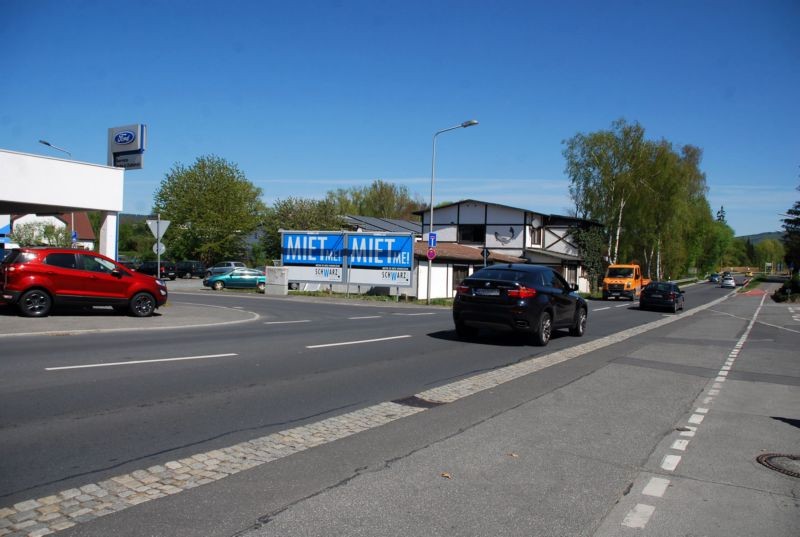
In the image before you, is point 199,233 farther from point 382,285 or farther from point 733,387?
point 733,387

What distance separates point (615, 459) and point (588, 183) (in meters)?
52.4

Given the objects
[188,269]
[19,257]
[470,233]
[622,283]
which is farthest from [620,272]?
[188,269]

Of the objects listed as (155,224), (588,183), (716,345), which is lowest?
(716,345)

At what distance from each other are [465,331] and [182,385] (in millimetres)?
7538

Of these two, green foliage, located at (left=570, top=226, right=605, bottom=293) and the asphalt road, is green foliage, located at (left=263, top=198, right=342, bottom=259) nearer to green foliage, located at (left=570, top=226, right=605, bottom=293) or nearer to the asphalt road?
green foliage, located at (left=570, top=226, right=605, bottom=293)

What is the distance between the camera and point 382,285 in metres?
32.5

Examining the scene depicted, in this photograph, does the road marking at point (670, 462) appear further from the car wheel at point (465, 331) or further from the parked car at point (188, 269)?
the parked car at point (188, 269)

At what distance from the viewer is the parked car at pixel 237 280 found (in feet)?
127

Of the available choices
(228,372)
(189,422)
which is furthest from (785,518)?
(228,372)

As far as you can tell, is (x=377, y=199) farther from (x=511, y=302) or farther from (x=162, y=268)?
(x=511, y=302)

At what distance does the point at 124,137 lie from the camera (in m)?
26.8

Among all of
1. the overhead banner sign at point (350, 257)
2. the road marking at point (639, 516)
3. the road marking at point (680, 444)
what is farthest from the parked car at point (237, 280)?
the road marking at point (639, 516)

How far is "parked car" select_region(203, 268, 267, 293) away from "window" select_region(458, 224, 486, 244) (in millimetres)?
20470

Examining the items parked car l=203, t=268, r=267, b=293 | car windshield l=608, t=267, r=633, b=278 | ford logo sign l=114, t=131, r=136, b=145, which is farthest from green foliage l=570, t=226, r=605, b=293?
ford logo sign l=114, t=131, r=136, b=145
